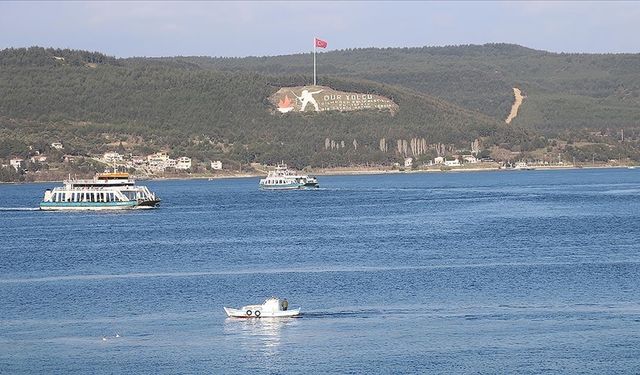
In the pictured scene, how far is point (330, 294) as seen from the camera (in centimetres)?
5588

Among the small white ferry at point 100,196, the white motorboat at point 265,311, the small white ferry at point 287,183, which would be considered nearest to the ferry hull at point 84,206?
the small white ferry at point 100,196

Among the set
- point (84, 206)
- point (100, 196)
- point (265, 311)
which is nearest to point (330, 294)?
point (265, 311)

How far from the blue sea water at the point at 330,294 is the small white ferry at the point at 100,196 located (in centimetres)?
1927

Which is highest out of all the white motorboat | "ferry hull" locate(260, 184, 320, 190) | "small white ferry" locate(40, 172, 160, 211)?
"small white ferry" locate(40, 172, 160, 211)

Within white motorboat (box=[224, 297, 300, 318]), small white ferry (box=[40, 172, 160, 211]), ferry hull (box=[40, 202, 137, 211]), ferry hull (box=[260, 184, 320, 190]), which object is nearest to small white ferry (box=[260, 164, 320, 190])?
ferry hull (box=[260, 184, 320, 190])

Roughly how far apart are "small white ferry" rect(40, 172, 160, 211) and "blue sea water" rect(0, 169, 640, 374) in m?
19.3

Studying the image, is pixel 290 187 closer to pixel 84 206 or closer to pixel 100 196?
pixel 100 196

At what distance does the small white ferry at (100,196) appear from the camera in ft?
407

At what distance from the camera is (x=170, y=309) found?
52469 millimetres

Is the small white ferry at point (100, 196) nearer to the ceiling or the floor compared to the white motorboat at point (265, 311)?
nearer to the ceiling

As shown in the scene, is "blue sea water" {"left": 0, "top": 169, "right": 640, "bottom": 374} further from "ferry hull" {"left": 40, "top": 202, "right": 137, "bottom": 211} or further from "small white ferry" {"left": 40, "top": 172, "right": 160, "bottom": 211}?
"small white ferry" {"left": 40, "top": 172, "right": 160, "bottom": 211}

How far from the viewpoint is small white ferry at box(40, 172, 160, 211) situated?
124188 millimetres

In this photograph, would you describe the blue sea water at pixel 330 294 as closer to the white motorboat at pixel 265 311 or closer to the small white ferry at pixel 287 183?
the white motorboat at pixel 265 311

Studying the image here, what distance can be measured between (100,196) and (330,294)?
72952mm
